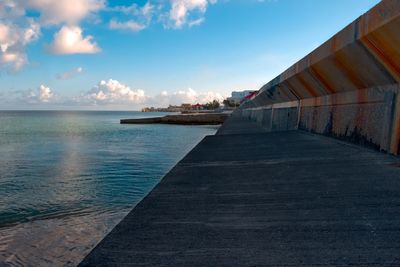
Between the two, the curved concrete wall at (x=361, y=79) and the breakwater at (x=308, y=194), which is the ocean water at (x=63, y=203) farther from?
the curved concrete wall at (x=361, y=79)

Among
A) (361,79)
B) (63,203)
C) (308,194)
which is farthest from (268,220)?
(63,203)

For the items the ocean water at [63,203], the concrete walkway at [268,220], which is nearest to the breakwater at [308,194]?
the concrete walkway at [268,220]

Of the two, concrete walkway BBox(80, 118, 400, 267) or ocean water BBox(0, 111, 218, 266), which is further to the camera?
ocean water BBox(0, 111, 218, 266)

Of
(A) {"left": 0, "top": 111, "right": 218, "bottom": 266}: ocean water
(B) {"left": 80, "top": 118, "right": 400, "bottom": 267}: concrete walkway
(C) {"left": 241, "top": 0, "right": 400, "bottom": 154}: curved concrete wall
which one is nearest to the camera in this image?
(B) {"left": 80, "top": 118, "right": 400, "bottom": 267}: concrete walkway

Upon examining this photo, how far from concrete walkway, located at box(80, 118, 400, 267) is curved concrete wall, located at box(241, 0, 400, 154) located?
0.91 m

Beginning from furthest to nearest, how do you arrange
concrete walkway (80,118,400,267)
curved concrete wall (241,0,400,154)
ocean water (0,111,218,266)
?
ocean water (0,111,218,266) < curved concrete wall (241,0,400,154) < concrete walkway (80,118,400,267)

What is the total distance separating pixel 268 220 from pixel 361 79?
16.7ft

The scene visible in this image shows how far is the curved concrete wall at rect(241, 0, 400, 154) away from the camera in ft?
18.8

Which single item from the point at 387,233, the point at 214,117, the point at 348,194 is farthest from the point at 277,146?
the point at 214,117

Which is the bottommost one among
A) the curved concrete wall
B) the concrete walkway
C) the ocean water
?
the ocean water

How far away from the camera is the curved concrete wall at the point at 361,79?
18.8 feet

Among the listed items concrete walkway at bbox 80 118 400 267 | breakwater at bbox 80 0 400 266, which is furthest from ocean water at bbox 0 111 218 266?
concrete walkway at bbox 80 118 400 267

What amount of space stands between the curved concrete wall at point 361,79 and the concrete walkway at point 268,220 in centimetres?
91

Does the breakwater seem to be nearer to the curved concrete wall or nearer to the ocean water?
the curved concrete wall
